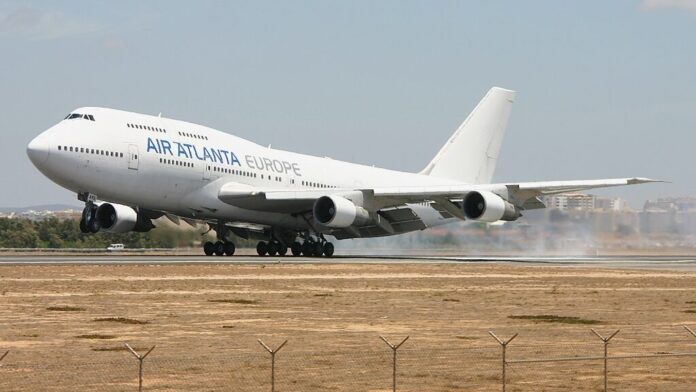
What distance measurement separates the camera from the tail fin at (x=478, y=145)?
72.9 m

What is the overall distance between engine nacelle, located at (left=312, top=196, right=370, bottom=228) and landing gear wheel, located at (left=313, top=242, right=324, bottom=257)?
10.7 feet

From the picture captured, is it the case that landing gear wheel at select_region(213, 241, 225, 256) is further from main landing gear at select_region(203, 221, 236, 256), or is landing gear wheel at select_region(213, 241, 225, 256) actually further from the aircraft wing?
the aircraft wing

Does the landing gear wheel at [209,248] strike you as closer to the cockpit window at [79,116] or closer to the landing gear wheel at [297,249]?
the landing gear wheel at [297,249]

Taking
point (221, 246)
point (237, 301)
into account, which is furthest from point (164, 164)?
point (237, 301)

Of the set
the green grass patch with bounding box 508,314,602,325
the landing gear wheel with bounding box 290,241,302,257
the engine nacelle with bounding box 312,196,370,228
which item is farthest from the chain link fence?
the landing gear wheel with bounding box 290,241,302,257

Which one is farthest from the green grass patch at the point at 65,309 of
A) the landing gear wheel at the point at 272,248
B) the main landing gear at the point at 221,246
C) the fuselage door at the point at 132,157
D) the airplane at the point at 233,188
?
the landing gear wheel at the point at 272,248

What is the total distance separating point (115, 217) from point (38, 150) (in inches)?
279

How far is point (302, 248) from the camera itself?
6062 cm

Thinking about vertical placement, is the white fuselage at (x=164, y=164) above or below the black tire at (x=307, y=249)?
above

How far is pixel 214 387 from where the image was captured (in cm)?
1930

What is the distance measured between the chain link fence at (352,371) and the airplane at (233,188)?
2810 cm

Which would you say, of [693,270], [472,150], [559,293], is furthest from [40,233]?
[559,293]

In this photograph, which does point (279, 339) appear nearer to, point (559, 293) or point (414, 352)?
point (414, 352)

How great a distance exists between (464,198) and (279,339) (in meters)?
31.8
